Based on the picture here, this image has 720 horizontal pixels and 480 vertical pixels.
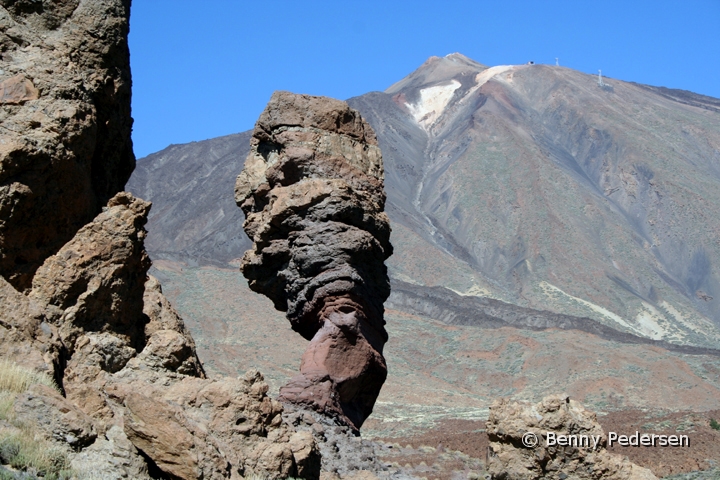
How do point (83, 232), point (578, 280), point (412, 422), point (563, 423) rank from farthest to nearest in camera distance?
point (578, 280) < point (412, 422) < point (563, 423) < point (83, 232)

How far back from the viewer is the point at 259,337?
4544cm

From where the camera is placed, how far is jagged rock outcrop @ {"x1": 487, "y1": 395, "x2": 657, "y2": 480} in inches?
353

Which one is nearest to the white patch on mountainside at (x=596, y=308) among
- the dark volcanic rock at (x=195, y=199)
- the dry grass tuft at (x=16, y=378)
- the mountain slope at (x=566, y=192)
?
the mountain slope at (x=566, y=192)

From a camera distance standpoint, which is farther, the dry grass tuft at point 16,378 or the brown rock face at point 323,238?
the brown rock face at point 323,238

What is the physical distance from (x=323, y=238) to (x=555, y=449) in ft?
15.6

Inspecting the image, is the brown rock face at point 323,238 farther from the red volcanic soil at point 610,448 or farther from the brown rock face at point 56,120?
the brown rock face at point 56,120

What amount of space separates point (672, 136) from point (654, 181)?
12.4m

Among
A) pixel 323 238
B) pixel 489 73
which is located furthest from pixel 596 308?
pixel 489 73

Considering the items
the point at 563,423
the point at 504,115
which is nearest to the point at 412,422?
the point at 563,423

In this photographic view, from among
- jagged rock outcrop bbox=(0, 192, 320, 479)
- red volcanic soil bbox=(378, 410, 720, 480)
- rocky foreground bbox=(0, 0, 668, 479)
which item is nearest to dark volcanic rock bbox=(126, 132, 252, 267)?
red volcanic soil bbox=(378, 410, 720, 480)

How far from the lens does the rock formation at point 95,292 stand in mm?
5949

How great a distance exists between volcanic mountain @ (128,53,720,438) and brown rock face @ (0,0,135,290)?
20.5 meters

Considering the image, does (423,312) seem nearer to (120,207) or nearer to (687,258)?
(687,258)

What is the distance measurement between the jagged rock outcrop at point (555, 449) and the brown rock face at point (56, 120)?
4306mm
